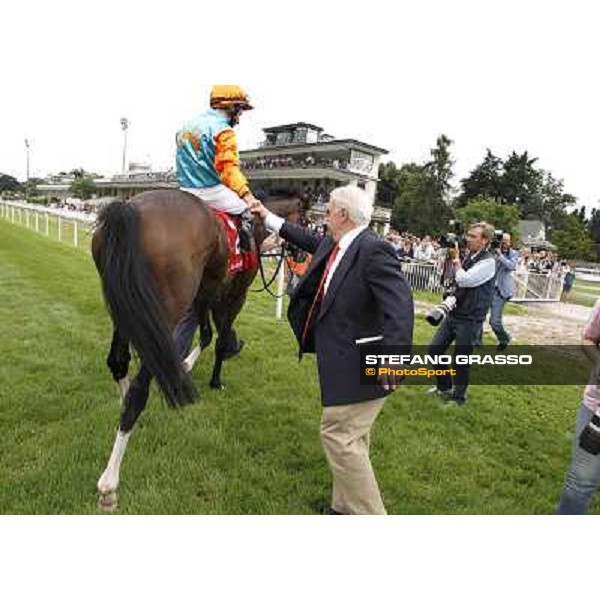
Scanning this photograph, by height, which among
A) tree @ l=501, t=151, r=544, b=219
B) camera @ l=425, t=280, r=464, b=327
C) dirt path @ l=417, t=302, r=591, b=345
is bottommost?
dirt path @ l=417, t=302, r=591, b=345

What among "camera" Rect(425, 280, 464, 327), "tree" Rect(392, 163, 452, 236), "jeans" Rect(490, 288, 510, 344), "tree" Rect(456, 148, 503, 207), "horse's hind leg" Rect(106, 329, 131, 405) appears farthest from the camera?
"tree" Rect(456, 148, 503, 207)

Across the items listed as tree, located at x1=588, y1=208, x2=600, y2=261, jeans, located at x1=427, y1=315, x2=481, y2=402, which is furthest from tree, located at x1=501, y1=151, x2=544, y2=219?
jeans, located at x1=427, y1=315, x2=481, y2=402

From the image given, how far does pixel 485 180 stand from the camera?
6725 cm

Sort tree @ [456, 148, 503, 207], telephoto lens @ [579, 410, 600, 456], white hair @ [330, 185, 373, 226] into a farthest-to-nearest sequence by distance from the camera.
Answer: tree @ [456, 148, 503, 207]
white hair @ [330, 185, 373, 226]
telephoto lens @ [579, 410, 600, 456]

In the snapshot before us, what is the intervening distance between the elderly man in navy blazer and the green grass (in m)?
0.63

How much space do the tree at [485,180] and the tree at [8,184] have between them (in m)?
92.6

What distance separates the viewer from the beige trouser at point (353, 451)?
249cm

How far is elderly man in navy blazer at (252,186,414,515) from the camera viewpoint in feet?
7.95

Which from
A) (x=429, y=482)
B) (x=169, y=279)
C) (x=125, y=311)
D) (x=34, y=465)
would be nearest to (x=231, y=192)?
(x=169, y=279)

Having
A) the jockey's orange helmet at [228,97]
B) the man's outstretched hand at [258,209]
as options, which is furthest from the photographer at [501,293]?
the jockey's orange helmet at [228,97]

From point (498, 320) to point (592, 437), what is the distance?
664cm

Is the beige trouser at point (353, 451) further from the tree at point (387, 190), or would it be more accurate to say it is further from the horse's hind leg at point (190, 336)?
the tree at point (387, 190)

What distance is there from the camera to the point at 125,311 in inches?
112

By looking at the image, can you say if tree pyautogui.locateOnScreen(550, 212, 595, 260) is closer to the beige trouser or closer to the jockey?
the jockey
